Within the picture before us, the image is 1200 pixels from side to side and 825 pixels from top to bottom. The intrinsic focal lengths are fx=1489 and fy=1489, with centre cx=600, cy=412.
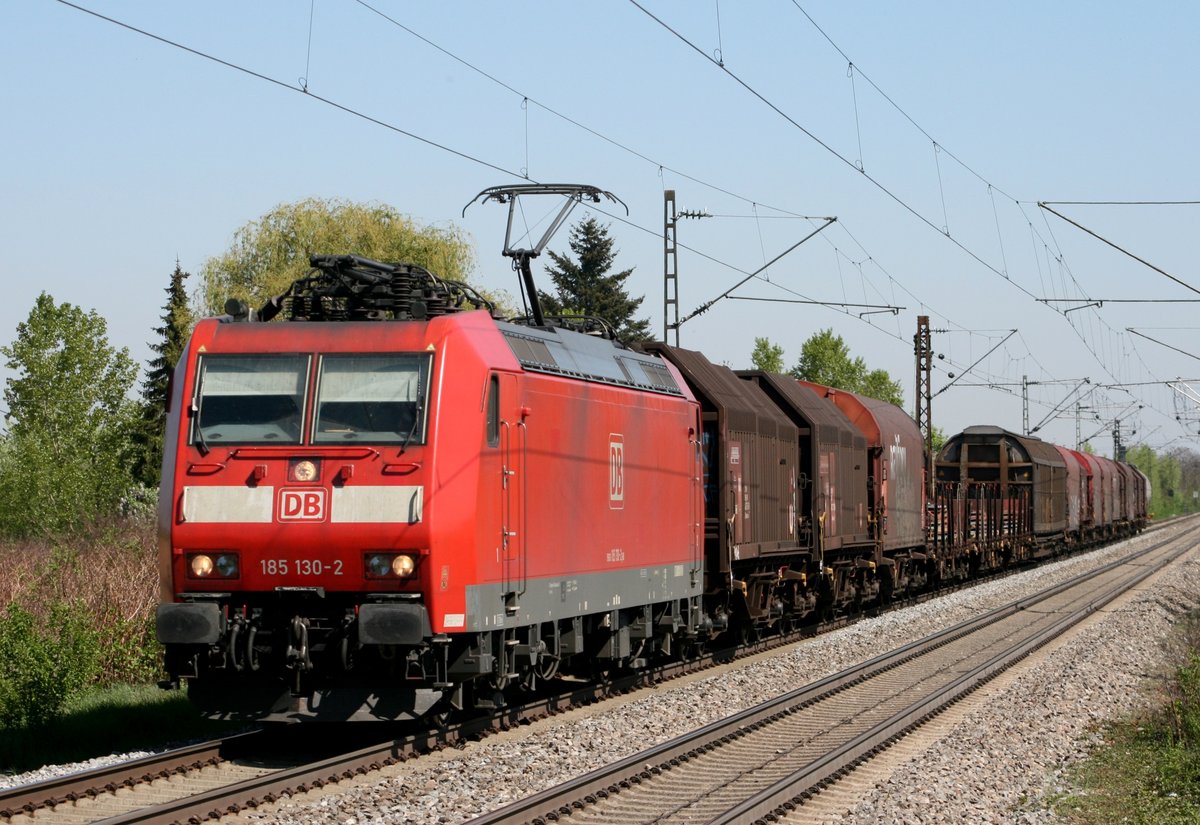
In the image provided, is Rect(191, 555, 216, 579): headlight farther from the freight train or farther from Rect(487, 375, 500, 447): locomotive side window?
Rect(487, 375, 500, 447): locomotive side window

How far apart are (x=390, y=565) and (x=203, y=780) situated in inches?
80.5

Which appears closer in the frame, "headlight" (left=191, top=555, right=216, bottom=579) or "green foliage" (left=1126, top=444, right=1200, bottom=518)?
"headlight" (left=191, top=555, right=216, bottom=579)

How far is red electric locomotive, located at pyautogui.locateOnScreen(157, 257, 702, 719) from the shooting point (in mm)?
A: 11250

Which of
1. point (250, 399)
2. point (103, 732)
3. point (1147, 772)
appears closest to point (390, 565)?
point (250, 399)

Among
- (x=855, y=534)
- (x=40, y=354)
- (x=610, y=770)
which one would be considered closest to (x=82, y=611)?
(x=610, y=770)

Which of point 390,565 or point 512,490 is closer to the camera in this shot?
point 390,565

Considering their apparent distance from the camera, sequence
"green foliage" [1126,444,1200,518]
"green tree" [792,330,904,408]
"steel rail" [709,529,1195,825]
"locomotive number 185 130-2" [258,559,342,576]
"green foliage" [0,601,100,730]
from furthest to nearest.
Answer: "green foliage" [1126,444,1200,518]
"green tree" [792,330,904,408]
"green foliage" [0,601,100,730]
"locomotive number 185 130-2" [258,559,342,576]
"steel rail" [709,529,1195,825]

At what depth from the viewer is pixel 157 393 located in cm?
6347

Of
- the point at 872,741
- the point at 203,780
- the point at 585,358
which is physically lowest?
the point at 203,780

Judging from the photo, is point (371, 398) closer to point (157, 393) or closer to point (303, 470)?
point (303, 470)

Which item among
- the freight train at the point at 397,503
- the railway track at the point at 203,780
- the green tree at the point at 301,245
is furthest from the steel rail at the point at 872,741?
the green tree at the point at 301,245

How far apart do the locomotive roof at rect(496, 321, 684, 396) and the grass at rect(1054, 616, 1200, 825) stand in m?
5.62

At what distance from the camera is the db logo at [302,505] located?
37.3 feet

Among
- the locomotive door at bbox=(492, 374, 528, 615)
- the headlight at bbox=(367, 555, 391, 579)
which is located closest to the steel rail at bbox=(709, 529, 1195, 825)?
the locomotive door at bbox=(492, 374, 528, 615)
